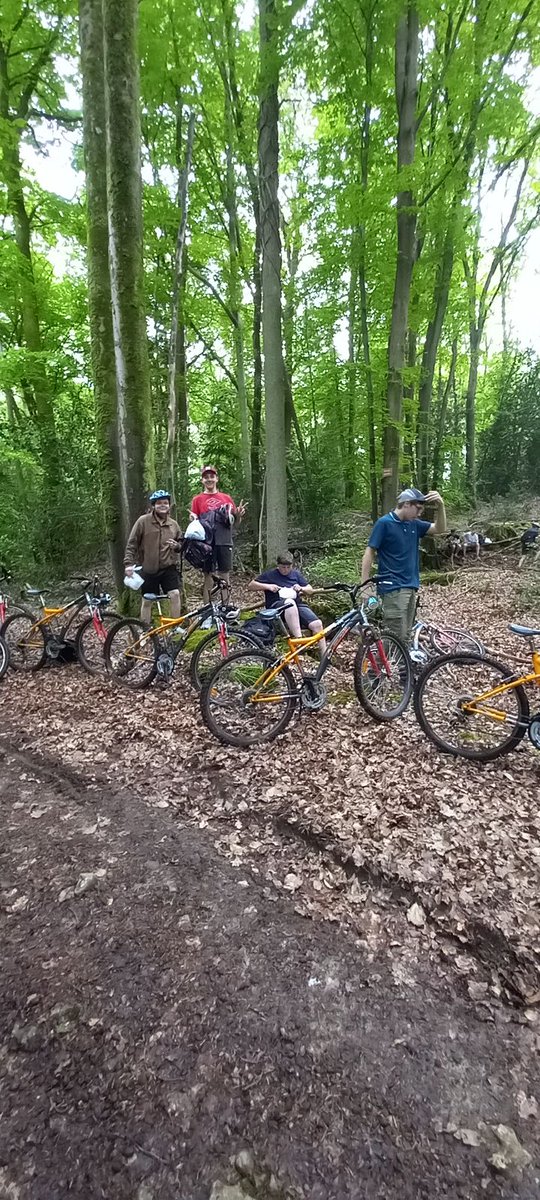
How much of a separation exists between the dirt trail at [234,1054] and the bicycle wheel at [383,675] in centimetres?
219

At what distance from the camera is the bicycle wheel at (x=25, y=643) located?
680 cm

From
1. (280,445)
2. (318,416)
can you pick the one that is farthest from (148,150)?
(280,445)

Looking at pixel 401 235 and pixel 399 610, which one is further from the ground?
pixel 401 235

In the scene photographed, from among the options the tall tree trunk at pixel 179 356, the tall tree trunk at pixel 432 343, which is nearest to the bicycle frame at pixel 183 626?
the tall tree trunk at pixel 179 356

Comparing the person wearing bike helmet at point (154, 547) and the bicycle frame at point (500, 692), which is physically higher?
Answer: the person wearing bike helmet at point (154, 547)

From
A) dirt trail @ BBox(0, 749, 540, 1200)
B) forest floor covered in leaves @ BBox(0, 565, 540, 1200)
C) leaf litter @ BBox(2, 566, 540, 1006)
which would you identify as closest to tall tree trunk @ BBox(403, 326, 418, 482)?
leaf litter @ BBox(2, 566, 540, 1006)

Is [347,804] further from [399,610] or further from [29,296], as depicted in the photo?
[29,296]

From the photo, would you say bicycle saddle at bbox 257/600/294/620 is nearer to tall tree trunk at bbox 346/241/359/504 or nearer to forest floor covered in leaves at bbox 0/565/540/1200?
forest floor covered in leaves at bbox 0/565/540/1200

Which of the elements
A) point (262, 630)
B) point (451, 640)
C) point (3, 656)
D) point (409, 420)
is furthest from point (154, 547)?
point (409, 420)

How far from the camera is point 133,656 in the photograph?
6004 millimetres

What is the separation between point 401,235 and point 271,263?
7.75 ft

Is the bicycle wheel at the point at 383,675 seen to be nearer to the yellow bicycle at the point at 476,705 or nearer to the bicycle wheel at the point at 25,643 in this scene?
the yellow bicycle at the point at 476,705

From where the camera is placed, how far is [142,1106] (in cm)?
195

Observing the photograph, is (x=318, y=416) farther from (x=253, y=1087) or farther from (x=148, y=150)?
(x=253, y=1087)
